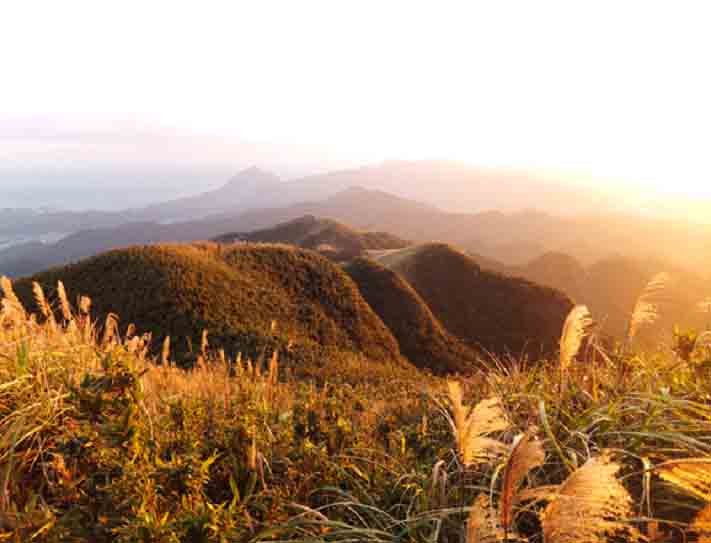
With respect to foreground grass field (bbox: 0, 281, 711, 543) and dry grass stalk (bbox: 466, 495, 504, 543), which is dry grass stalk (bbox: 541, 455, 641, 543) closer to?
foreground grass field (bbox: 0, 281, 711, 543)

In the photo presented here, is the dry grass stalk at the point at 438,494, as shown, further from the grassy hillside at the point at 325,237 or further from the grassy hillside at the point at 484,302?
the grassy hillside at the point at 325,237

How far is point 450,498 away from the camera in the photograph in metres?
2.77

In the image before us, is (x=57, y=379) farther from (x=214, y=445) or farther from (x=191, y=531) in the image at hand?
(x=191, y=531)

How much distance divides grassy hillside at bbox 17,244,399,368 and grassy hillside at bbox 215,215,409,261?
164ft

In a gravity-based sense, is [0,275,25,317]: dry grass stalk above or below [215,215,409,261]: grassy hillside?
above

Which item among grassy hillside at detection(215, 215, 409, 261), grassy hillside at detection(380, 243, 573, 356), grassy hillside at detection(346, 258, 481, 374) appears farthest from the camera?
grassy hillside at detection(215, 215, 409, 261)

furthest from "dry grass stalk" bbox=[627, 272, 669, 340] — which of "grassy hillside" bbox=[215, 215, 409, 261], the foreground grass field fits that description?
"grassy hillside" bbox=[215, 215, 409, 261]

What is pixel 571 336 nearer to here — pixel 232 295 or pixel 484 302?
pixel 232 295

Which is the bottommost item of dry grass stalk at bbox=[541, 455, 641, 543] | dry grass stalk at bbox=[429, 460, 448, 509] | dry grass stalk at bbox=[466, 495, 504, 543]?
dry grass stalk at bbox=[429, 460, 448, 509]

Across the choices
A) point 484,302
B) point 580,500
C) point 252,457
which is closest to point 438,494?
point 252,457

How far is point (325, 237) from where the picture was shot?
4087 inches

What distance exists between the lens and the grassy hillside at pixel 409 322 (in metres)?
37.3

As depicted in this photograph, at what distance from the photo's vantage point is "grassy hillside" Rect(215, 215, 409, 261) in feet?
330

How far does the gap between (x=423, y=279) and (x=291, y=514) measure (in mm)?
52849
